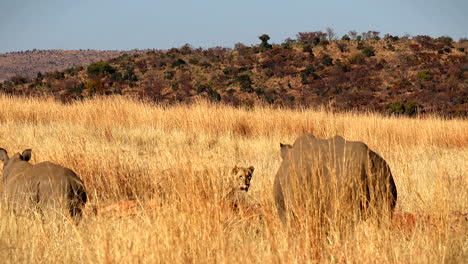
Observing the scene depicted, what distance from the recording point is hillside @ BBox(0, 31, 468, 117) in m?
35.5

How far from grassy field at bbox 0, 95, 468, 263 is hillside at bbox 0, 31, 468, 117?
1714 cm

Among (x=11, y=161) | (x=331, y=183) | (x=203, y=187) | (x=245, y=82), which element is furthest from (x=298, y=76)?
(x=331, y=183)

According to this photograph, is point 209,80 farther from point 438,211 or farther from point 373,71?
point 438,211

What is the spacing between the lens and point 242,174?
6680 mm

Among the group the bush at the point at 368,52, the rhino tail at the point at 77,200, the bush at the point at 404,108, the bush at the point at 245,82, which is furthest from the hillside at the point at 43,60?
the rhino tail at the point at 77,200

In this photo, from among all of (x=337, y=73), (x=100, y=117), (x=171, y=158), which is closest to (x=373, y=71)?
(x=337, y=73)

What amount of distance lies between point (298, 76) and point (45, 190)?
37.4m

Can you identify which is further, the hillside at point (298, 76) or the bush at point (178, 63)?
the bush at point (178, 63)

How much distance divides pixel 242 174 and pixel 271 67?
124 feet

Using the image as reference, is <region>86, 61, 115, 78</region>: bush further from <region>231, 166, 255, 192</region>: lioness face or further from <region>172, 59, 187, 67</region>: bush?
<region>231, 166, 255, 192</region>: lioness face

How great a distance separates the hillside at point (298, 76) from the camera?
35.5 m

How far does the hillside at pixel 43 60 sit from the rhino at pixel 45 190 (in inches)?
3320

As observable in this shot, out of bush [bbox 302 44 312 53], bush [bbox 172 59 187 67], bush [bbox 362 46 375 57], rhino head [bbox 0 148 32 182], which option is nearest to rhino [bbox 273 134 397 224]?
rhino head [bbox 0 148 32 182]

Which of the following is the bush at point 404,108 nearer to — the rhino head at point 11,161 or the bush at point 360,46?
the bush at point 360,46
